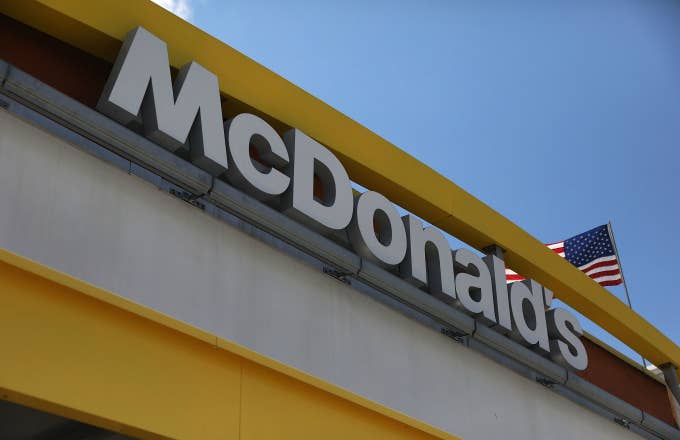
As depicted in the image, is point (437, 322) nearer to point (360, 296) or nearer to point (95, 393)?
point (360, 296)

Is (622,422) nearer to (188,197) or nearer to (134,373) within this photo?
(188,197)

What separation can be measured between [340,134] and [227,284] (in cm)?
243

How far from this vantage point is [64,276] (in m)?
4.94

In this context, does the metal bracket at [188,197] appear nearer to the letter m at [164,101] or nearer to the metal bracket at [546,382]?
the letter m at [164,101]

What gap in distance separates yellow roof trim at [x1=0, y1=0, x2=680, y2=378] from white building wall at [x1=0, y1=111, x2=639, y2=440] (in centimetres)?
108

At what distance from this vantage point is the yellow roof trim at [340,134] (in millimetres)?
6633

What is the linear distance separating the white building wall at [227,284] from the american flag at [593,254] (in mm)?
6003

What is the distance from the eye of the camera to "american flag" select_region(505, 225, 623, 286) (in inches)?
593

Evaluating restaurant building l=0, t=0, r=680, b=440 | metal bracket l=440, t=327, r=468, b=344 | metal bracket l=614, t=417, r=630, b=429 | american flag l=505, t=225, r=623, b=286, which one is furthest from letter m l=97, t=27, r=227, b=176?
american flag l=505, t=225, r=623, b=286

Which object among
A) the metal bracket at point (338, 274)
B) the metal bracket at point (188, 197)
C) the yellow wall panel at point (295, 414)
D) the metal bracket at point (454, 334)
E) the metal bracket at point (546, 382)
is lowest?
the yellow wall panel at point (295, 414)

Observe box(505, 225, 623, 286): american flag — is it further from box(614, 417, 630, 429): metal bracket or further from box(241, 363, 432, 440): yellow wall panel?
box(241, 363, 432, 440): yellow wall panel

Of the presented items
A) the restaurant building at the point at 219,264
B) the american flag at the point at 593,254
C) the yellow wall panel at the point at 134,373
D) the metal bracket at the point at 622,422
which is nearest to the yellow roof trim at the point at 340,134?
the restaurant building at the point at 219,264

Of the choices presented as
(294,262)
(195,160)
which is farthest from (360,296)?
(195,160)

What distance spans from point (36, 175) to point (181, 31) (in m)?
2.16
